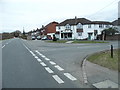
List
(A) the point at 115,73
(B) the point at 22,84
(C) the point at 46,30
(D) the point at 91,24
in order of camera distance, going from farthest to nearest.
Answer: (C) the point at 46,30 → (D) the point at 91,24 → (A) the point at 115,73 → (B) the point at 22,84

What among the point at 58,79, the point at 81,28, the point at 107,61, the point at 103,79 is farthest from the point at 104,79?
the point at 81,28

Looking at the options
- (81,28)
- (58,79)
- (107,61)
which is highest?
(81,28)

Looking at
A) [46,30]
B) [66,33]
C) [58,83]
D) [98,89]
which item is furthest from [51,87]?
[46,30]

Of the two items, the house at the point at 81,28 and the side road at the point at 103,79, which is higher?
the house at the point at 81,28

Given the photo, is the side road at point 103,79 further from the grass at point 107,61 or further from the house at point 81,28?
the house at point 81,28

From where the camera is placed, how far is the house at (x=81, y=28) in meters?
61.7

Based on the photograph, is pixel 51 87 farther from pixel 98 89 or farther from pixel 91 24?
pixel 91 24

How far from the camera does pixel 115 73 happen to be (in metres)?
7.07

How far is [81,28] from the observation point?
A: 63750mm

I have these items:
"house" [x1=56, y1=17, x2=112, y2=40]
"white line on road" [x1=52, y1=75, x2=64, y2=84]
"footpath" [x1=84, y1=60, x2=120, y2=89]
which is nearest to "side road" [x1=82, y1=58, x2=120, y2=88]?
"footpath" [x1=84, y1=60, x2=120, y2=89]

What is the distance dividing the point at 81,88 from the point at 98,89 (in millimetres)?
494

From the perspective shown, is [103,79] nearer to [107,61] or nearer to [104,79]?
[104,79]

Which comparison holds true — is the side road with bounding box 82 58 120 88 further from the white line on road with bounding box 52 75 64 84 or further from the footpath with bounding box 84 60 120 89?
the white line on road with bounding box 52 75 64 84

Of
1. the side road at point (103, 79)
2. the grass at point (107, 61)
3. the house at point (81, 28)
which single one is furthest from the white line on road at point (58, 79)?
the house at point (81, 28)
